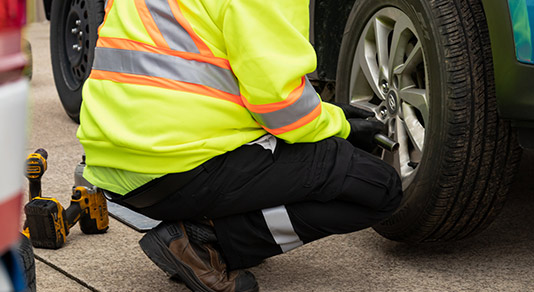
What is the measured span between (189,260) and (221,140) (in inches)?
15.7

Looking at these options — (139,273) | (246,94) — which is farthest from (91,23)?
(246,94)

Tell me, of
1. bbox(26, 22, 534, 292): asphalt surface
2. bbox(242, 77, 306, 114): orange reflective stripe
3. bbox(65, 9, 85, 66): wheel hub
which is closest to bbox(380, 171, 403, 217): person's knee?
bbox(26, 22, 534, 292): asphalt surface

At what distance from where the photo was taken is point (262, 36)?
2227 mm

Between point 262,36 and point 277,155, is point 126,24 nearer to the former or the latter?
point 262,36

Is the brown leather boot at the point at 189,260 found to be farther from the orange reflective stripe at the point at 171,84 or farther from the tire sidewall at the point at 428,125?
the tire sidewall at the point at 428,125

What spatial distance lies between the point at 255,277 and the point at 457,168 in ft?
2.48

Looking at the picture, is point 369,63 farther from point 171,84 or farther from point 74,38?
point 74,38

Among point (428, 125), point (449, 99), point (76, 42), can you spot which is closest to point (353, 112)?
point (428, 125)

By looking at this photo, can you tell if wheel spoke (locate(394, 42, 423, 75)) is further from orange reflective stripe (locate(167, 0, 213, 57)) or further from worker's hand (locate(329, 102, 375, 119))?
orange reflective stripe (locate(167, 0, 213, 57))

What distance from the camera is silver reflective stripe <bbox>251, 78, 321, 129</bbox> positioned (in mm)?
2305

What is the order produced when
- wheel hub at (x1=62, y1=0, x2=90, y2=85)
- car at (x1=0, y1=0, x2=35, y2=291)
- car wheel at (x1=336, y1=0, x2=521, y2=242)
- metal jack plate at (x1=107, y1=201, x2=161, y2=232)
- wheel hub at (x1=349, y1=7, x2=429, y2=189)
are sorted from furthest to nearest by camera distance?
wheel hub at (x1=62, y1=0, x2=90, y2=85) < metal jack plate at (x1=107, y1=201, x2=161, y2=232) < wheel hub at (x1=349, y1=7, x2=429, y2=189) < car wheel at (x1=336, y1=0, x2=521, y2=242) < car at (x1=0, y1=0, x2=35, y2=291)

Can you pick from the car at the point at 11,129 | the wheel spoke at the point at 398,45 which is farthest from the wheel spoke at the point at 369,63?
the car at the point at 11,129

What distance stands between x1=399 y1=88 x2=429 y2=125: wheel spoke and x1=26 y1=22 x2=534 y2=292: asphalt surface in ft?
1.66

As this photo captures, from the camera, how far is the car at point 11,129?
91 cm
